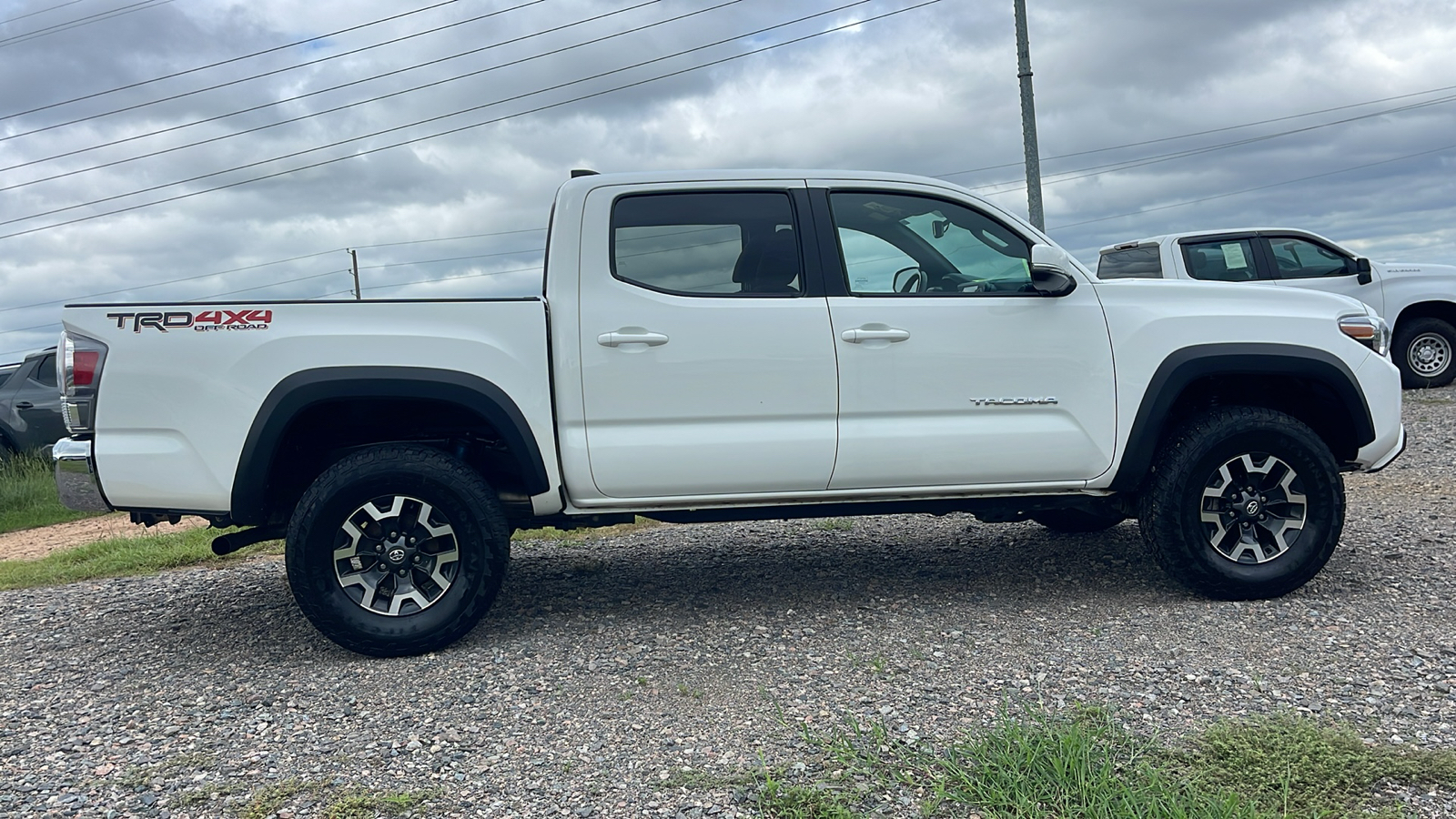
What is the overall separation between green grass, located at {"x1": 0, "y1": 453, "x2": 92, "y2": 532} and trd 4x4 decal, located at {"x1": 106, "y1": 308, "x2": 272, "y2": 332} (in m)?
7.84

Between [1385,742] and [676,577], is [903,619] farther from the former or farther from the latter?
[1385,742]

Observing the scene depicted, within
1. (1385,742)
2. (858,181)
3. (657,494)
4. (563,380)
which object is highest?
(858,181)

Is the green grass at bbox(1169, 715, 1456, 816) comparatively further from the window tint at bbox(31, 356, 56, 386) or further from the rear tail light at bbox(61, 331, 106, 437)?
the window tint at bbox(31, 356, 56, 386)

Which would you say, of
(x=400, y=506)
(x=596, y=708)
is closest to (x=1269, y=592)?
(x=596, y=708)

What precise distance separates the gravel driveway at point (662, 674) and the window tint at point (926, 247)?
1.47 meters

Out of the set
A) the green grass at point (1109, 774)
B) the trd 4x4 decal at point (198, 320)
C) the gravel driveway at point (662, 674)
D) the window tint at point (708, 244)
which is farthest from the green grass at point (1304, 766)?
the trd 4x4 decal at point (198, 320)

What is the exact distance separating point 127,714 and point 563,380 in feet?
6.58

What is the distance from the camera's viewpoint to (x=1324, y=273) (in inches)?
464

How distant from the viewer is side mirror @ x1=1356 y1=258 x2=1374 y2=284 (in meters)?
11.9

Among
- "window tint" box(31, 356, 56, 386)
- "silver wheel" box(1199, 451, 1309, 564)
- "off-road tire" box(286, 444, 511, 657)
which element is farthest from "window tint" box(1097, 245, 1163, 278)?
"window tint" box(31, 356, 56, 386)

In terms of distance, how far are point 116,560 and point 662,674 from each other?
4925 mm

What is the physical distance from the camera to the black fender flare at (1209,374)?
459 cm

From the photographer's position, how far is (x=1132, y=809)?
2684 mm

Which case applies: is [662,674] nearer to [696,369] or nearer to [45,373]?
[696,369]
